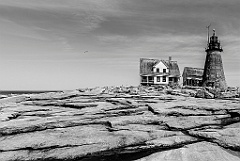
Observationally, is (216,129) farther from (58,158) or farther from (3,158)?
(3,158)

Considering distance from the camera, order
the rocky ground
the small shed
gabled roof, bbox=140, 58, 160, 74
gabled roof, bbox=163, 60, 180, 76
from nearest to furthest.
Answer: the rocky ground < gabled roof, bbox=140, 58, 160, 74 < gabled roof, bbox=163, 60, 180, 76 < the small shed

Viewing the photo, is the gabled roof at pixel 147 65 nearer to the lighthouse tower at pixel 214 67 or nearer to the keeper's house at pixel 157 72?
the keeper's house at pixel 157 72

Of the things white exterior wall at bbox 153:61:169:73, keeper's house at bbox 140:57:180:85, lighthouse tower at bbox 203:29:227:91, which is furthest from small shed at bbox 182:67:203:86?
lighthouse tower at bbox 203:29:227:91

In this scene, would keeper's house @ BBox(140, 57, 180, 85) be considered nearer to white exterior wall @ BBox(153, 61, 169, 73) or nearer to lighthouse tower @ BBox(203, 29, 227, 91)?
white exterior wall @ BBox(153, 61, 169, 73)

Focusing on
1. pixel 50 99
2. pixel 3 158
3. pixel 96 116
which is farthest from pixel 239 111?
pixel 50 99

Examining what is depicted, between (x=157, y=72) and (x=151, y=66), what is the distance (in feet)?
7.61

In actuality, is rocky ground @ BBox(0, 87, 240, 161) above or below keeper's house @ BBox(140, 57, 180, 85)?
below

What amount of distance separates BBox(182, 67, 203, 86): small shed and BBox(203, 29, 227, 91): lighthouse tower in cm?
1138

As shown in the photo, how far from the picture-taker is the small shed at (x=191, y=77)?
51756mm

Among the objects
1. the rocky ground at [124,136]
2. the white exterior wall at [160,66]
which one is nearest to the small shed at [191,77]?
the white exterior wall at [160,66]

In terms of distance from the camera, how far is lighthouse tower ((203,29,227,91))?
38425mm

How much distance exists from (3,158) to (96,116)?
505cm

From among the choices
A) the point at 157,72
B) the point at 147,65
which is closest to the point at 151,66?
the point at 147,65

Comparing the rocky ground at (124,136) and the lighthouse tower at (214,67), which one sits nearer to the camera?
the rocky ground at (124,136)
